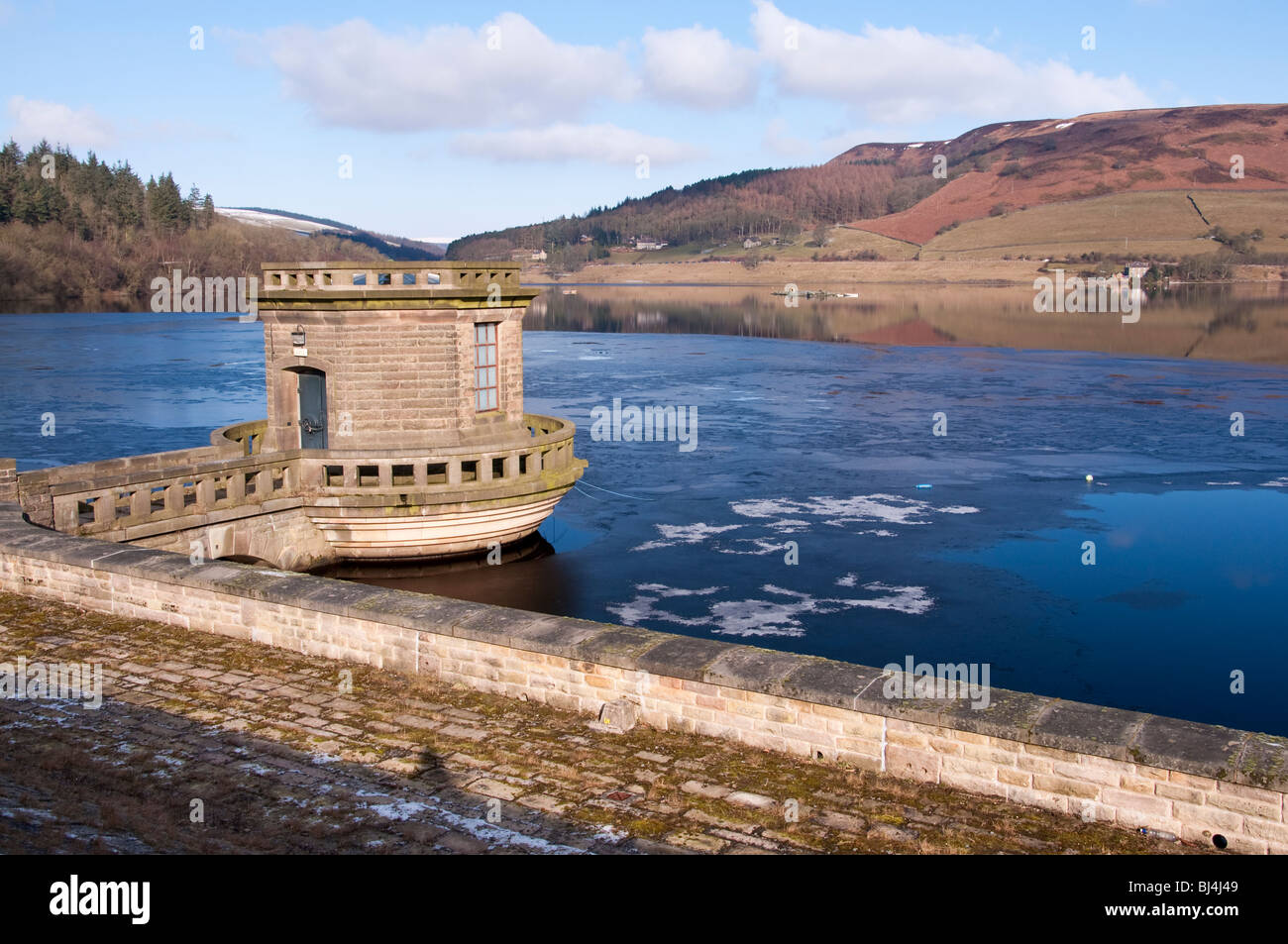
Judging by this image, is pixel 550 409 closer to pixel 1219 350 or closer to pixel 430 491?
pixel 430 491

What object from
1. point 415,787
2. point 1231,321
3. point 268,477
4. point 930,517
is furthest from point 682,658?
point 1231,321

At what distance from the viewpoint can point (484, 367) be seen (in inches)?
856

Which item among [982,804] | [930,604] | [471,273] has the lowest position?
[930,604]

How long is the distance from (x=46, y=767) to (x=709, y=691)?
518 cm

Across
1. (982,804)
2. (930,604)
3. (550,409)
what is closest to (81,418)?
(550,409)

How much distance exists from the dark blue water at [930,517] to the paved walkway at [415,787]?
410 inches

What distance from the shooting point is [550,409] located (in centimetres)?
4725

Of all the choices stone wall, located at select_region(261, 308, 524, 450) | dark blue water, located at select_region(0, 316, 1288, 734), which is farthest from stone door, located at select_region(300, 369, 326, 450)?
dark blue water, located at select_region(0, 316, 1288, 734)

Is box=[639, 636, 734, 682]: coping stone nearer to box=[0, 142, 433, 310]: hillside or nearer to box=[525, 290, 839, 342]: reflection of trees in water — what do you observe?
box=[525, 290, 839, 342]: reflection of trees in water

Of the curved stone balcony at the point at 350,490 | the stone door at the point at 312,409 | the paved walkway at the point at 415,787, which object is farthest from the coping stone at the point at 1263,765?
the stone door at the point at 312,409

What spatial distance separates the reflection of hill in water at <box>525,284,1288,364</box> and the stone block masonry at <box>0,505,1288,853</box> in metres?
70.3

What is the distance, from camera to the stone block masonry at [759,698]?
7371 mm

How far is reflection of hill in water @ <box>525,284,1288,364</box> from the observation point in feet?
273
